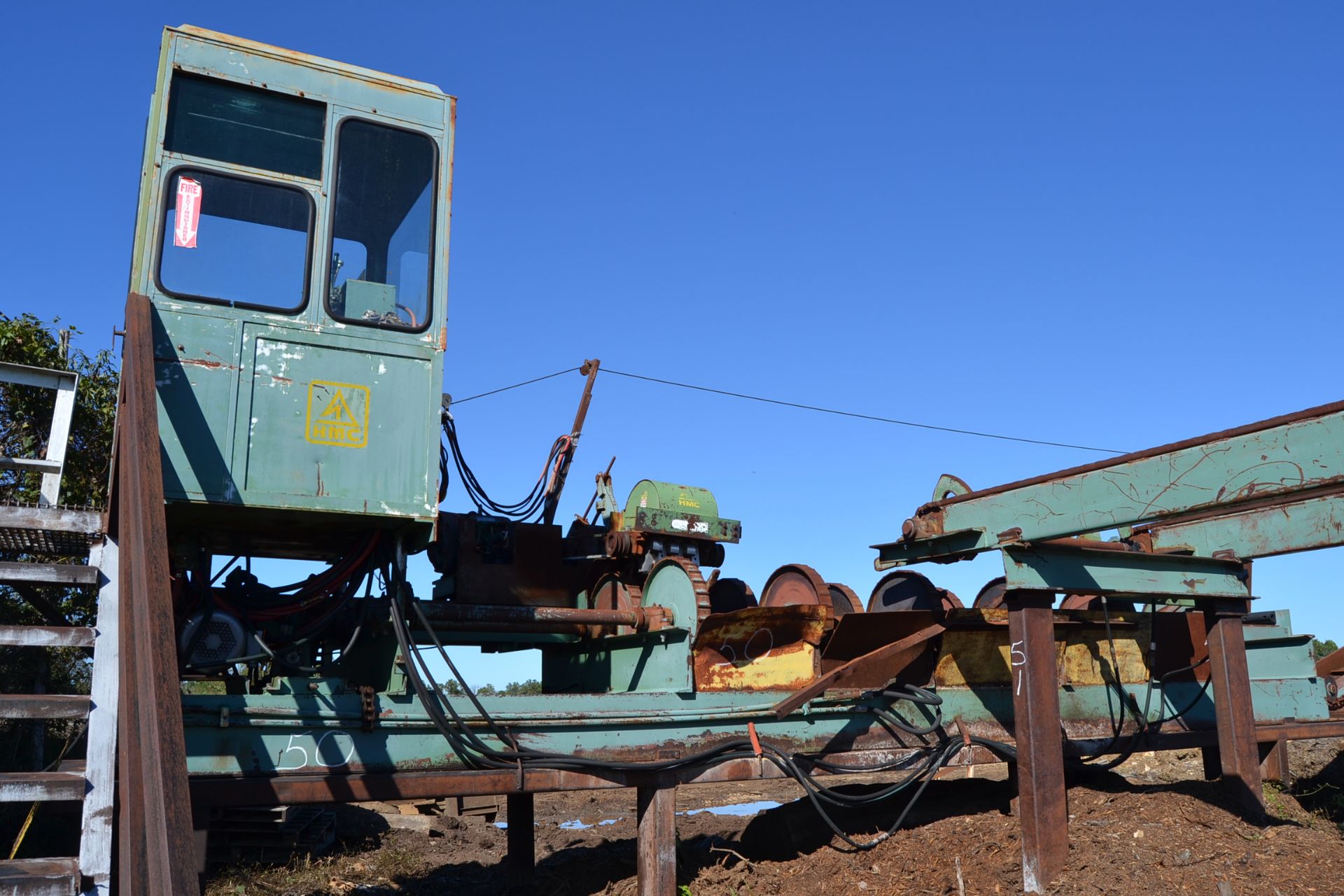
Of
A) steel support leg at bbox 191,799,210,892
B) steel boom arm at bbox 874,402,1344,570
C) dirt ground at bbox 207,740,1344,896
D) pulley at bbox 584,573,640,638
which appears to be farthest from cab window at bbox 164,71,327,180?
dirt ground at bbox 207,740,1344,896

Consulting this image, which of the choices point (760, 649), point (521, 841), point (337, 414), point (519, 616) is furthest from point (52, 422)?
point (521, 841)

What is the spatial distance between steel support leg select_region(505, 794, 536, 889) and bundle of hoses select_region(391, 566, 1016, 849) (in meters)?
2.35

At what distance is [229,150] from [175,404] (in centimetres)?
149

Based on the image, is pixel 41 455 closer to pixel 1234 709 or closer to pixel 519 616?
pixel 519 616

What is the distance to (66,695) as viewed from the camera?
3885mm

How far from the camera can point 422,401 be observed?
590 cm

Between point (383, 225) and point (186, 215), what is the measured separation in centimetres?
107

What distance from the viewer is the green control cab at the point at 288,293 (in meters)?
5.46

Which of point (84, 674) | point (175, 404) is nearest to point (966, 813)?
point (175, 404)

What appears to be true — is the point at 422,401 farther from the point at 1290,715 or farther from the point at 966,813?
the point at 1290,715

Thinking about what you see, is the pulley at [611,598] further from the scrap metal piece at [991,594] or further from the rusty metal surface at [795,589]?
the scrap metal piece at [991,594]

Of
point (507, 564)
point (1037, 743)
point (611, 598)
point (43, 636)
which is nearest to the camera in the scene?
point (43, 636)

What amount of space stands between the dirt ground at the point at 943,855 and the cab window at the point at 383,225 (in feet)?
13.0

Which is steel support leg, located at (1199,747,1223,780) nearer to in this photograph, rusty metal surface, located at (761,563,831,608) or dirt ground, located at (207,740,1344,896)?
dirt ground, located at (207,740,1344,896)
